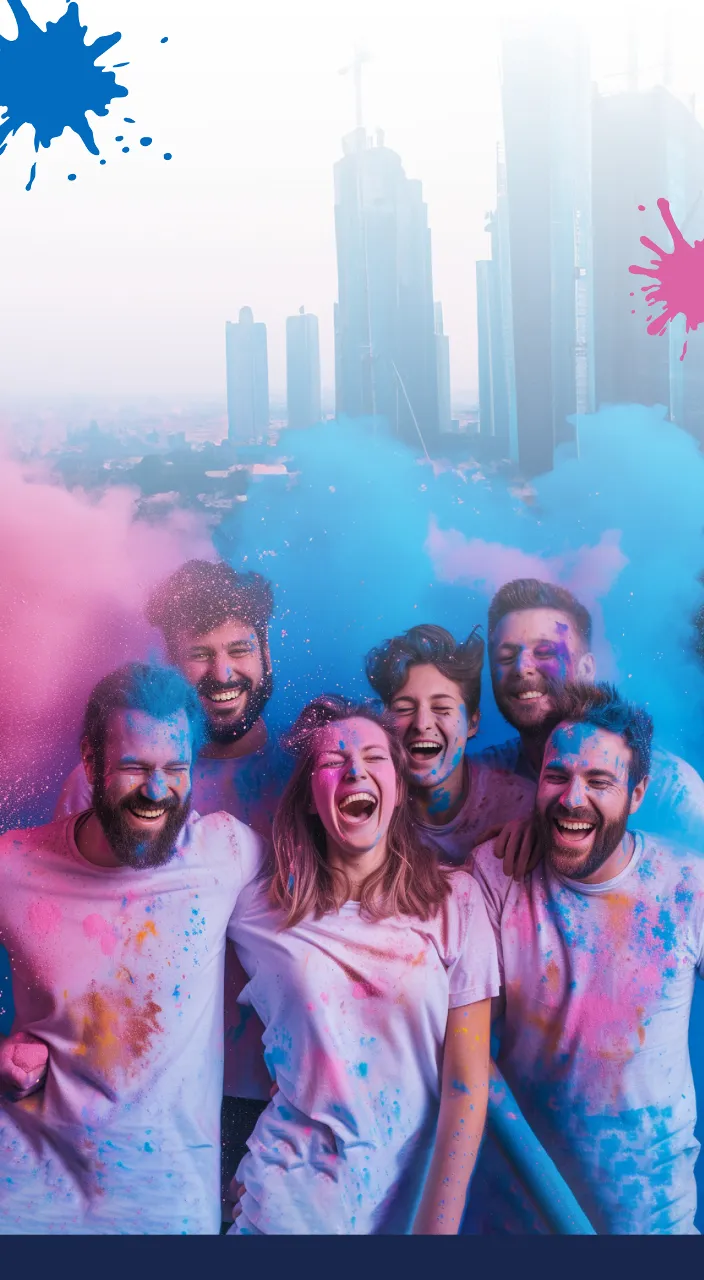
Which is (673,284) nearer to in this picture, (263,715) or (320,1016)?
(263,715)

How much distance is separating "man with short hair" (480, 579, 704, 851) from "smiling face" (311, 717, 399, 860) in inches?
9.5

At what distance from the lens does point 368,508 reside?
2.25 m

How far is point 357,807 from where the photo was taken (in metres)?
2.12

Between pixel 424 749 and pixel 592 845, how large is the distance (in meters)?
0.37

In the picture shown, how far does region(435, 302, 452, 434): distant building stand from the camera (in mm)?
2283

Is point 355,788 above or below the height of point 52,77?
below

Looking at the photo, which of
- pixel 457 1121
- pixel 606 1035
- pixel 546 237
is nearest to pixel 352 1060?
pixel 457 1121

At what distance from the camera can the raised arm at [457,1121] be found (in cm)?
205

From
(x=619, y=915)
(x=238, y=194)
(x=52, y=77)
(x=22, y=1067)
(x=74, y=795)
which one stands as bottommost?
(x=22, y=1067)

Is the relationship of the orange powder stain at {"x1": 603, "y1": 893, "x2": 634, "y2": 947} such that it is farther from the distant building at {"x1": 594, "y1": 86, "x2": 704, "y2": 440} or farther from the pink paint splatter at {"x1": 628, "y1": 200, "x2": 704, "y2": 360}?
the pink paint splatter at {"x1": 628, "y1": 200, "x2": 704, "y2": 360}

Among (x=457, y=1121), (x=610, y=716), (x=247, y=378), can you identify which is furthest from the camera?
(x=247, y=378)

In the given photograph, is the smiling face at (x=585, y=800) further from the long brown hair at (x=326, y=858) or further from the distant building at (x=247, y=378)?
the distant building at (x=247, y=378)

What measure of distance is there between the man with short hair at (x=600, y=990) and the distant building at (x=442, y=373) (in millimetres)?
639

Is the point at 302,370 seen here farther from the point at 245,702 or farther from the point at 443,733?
the point at 443,733
